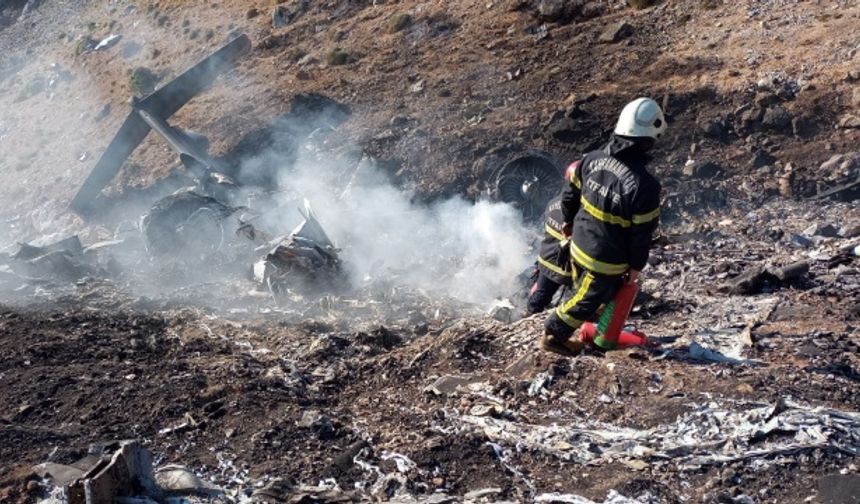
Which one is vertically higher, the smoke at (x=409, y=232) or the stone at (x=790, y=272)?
the smoke at (x=409, y=232)

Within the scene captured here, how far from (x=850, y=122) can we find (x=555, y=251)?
5.31 m

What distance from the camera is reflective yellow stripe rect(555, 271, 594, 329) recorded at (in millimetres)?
5262

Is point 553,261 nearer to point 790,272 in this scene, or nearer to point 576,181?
point 576,181

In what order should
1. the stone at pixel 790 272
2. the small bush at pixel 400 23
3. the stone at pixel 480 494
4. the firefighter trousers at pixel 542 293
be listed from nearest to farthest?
the stone at pixel 480 494, the firefighter trousers at pixel 542 293, the stone at pixel 790 272, the small bush at pixel 400 23

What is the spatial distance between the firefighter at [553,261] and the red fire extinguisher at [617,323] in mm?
521

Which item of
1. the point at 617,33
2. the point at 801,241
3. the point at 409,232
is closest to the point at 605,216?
the point at 801,241

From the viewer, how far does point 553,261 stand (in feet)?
19.5

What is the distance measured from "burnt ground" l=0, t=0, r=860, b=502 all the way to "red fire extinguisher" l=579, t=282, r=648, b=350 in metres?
0.09

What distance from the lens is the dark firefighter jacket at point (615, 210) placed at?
493 cm

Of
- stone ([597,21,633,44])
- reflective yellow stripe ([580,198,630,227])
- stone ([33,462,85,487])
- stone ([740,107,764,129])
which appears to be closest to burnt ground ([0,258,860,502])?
stone ([33,462,85,487])

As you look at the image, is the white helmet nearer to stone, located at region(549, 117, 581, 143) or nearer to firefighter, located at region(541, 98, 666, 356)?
firefighter, located at region(541, 98, 666, 356)

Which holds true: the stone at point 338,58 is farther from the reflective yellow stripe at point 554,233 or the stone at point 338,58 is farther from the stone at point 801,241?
the reflective yellow stripe at point 554,233

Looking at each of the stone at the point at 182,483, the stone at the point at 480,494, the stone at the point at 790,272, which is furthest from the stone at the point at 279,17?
the stone at the point at 480,494

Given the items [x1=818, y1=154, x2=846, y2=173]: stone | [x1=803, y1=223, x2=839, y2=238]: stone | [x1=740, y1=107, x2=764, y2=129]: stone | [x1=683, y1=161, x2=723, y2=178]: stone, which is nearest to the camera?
[x1=803, y1=223, x2=839, y2=238]: stone
